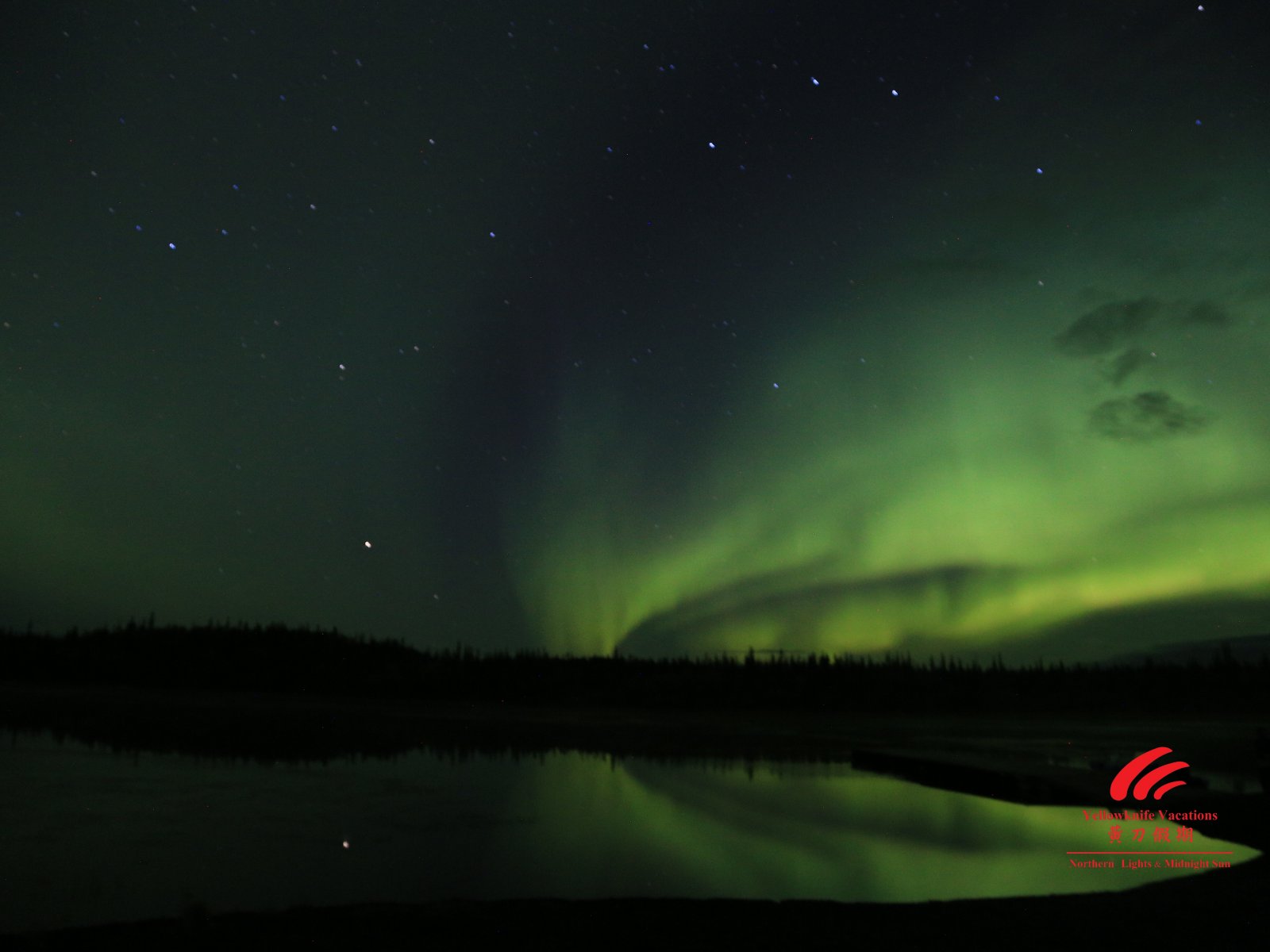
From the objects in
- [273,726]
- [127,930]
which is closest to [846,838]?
[127,930]

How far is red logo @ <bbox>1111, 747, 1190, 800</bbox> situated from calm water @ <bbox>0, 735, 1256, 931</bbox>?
1541mm

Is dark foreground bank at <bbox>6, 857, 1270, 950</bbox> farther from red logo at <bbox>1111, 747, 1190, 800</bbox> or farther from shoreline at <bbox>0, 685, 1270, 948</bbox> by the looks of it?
red logo at <bbox>1111, 747, 1190, 800</bbox>

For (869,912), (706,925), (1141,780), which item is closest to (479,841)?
(706,925)

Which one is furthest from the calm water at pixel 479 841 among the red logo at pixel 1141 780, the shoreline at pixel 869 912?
the red logo at pixel 1141 780

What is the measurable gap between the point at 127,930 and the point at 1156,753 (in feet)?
87.5

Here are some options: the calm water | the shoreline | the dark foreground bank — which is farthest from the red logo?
the dark foreground bank

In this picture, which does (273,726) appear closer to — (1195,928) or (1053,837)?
(1053,837)

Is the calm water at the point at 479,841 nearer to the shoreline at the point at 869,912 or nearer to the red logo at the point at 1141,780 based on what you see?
the shoreline at the point at 869,912

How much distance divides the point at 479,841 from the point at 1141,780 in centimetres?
1651

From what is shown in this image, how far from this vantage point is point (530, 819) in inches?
817

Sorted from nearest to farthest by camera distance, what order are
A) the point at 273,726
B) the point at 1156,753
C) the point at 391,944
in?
the point at 391,944 → the point at 1156,753 → the point at 273,726

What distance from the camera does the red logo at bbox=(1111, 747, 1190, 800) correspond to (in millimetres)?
22547

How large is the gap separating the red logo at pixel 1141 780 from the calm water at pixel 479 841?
1.54m

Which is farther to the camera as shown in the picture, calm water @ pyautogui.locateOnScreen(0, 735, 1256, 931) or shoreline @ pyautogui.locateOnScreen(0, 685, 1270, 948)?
calm water @ pyautogui.locateOnScreen(0, 735, 1256, 931)
